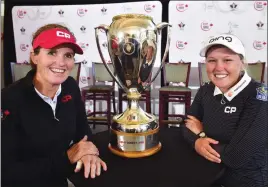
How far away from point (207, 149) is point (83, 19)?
4070mm

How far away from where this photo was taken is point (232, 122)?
1.20 metres

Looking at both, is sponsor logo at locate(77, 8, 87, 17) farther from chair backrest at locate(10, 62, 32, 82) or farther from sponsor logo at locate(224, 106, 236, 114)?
sponsor logo at locate(224, 106, 236, 114)

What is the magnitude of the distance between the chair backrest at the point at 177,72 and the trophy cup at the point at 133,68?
2.61 meters

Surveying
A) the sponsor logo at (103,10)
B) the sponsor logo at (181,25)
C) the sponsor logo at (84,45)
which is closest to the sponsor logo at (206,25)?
the sponsor logo at (181,25)

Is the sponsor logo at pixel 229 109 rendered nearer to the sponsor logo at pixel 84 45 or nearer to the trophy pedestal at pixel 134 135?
the trophy pedestal at pixel 134 135

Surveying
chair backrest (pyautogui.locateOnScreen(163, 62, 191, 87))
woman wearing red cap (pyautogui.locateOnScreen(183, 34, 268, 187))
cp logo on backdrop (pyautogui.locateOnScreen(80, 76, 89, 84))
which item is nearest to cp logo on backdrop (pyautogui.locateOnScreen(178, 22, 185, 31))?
chair backrest (pyautogui.locateOnScreen(163, 62, 191, 87))

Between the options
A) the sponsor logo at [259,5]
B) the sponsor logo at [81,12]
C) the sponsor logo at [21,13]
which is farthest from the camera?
the sponsor logo at [21,13]

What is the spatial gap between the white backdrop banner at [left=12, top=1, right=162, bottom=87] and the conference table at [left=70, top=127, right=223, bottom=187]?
3463 millimetres

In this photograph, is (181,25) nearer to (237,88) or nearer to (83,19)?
(83,19)

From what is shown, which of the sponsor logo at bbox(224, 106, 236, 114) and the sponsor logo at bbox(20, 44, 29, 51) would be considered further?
the sponsor logo at bbox(20, 44, 29, 51)

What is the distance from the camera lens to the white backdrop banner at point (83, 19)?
14.8 feet

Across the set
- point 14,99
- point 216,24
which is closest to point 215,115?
point 14,99

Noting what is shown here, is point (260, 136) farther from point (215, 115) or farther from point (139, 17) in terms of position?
point (139, 17)

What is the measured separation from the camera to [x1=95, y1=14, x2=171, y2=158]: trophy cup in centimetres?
119
